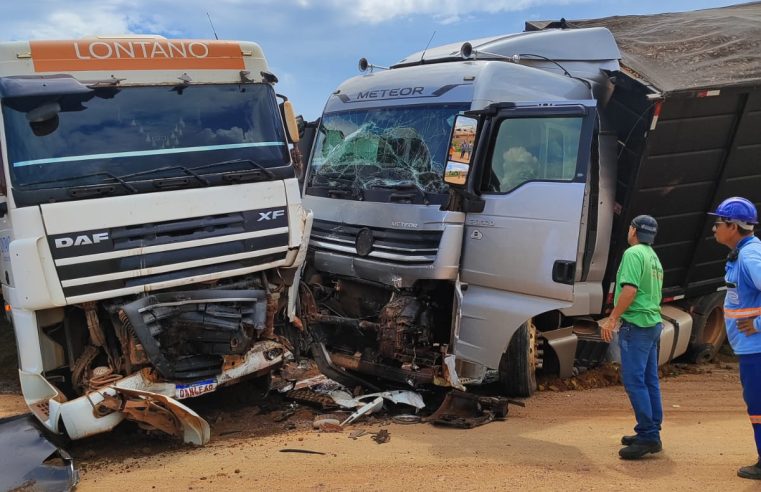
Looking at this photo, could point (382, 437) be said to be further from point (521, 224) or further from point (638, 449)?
point (521, 224)

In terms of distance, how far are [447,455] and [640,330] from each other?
58.2 inches

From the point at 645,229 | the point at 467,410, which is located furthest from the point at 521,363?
the point at 645,229

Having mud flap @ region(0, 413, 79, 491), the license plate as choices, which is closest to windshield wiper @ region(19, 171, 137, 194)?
the license plate

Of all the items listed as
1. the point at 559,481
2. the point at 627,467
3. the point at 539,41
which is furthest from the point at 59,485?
the point at 539,41

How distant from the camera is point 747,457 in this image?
4.38 meters

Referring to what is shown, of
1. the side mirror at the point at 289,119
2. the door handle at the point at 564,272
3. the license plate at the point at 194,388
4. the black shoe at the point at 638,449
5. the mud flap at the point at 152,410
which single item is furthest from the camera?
the side mirror at the point at 289,119

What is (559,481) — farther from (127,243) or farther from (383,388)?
(127,243)

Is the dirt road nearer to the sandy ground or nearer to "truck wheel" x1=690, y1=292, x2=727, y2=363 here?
the sandy ground

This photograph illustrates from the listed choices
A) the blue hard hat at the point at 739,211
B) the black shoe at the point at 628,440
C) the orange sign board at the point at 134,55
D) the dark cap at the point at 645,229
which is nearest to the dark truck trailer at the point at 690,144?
the dark cap at the point at 645,229

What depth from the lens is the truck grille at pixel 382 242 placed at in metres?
5.80

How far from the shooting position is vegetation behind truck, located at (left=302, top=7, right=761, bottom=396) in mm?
5637

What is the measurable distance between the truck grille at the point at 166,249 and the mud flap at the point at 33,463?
975 mm

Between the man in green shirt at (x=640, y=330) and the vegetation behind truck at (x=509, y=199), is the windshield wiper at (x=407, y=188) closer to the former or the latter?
the vegetation behind truck at (x=509, y=199)

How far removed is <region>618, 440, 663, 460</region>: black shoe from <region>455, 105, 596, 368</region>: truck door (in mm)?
1351
